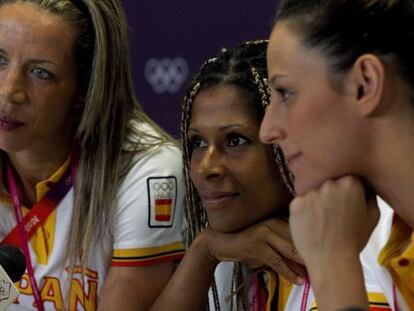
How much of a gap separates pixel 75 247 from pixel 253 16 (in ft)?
3.03

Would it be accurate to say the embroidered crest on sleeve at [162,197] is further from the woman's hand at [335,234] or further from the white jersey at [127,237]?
the woman's hand at [335,234]

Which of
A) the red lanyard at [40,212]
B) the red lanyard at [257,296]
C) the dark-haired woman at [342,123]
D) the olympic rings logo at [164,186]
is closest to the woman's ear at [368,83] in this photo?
the dark-haired woman at [342,123]

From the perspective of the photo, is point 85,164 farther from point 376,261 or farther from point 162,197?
point 376,261

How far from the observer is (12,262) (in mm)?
1421

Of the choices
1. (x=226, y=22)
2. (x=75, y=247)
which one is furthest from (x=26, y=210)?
(x=226, y=22)

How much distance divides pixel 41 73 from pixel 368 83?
2.65ft

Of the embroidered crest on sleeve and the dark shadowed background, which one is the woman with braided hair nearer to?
the embroidered crest on sleeve

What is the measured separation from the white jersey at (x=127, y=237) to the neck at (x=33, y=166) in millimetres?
80

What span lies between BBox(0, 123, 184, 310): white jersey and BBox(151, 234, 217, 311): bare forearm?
0.37 feet

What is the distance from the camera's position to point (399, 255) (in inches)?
49.3

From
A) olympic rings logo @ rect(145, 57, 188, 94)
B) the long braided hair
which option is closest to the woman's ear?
the long braided hair

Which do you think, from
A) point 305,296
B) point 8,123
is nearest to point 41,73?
point 8,123

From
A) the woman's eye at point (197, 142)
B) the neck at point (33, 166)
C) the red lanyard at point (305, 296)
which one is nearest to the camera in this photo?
the red lanyard at point (305, 296)

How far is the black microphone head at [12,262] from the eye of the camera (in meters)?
1.41
